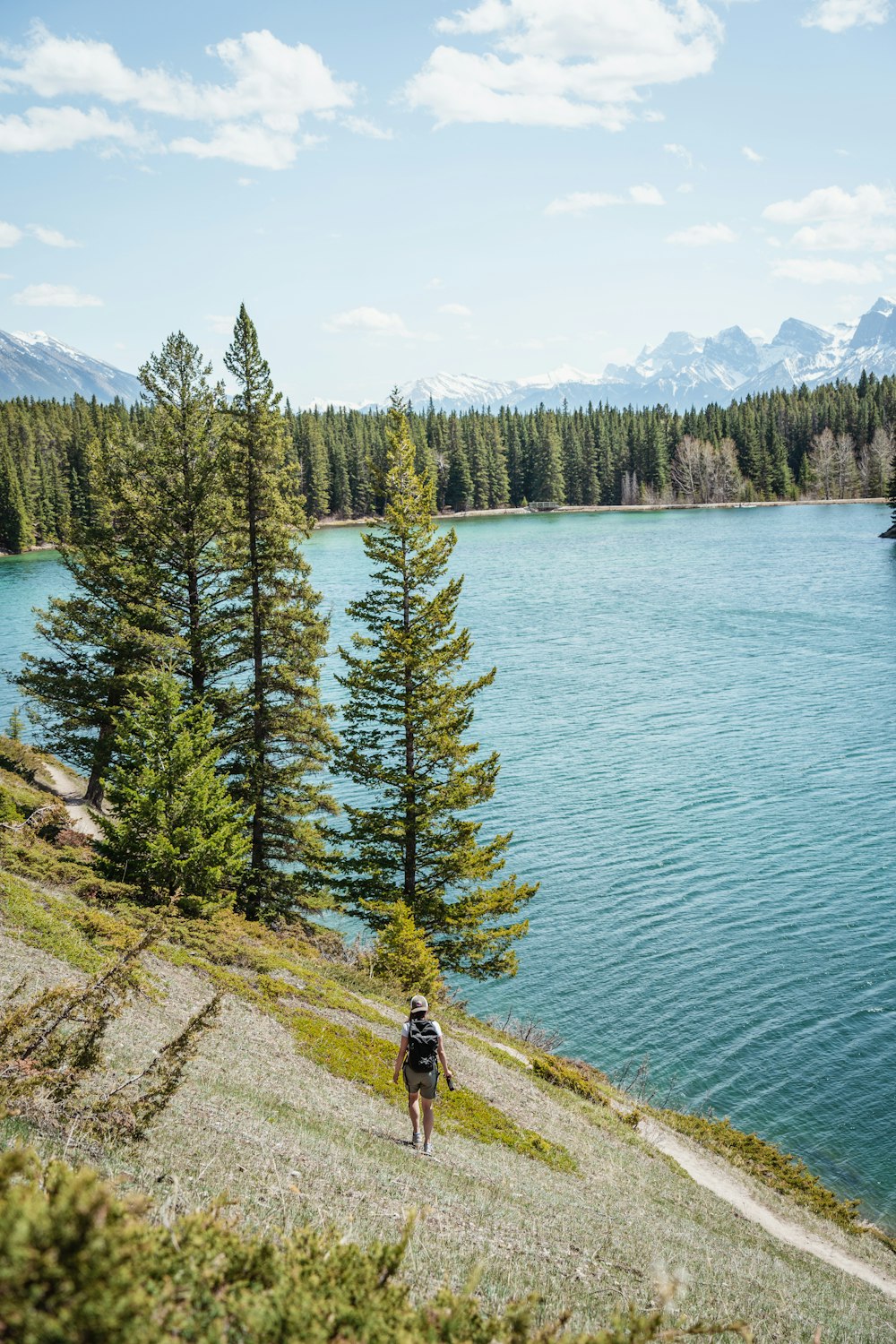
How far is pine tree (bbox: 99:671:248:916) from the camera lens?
63.1ft

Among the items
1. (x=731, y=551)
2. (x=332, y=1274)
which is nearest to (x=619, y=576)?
(x=731, y=551)

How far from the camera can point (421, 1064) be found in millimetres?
12070

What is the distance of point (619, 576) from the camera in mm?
88125

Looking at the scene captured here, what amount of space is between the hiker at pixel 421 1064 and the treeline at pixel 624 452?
5655 inches

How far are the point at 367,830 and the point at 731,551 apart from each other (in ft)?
285

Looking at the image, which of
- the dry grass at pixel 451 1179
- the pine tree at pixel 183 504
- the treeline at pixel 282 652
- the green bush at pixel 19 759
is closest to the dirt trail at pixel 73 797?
the green bush at pixel 19 759

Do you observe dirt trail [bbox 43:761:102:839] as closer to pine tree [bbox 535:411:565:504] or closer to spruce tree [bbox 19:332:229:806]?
spruce tree [bbox 19:332:229:806]

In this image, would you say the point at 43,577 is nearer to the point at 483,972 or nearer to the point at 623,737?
the point at 623,737

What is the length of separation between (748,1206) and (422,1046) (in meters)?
7.77

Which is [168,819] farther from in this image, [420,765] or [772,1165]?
[772,1165]

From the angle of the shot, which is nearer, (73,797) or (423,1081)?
(423,1081)

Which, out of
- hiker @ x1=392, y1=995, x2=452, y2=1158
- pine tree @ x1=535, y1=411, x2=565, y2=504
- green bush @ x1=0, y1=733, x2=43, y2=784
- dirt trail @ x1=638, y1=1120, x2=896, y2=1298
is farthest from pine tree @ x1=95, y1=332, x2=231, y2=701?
pine tree @ x1=535, y1=411, x2=565, y2=504

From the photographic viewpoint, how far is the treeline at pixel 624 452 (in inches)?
6284

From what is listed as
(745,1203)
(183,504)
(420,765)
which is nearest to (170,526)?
(183,504)
